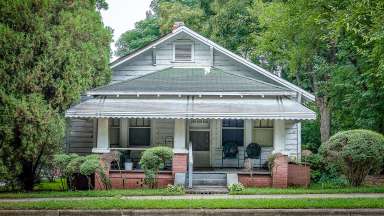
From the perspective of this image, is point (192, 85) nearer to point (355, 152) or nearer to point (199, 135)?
point (199, 135)

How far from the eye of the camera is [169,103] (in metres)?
19.9

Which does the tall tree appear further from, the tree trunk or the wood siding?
the wood siding

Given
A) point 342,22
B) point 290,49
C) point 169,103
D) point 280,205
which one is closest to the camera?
point 280,205

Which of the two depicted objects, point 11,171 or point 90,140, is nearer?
point 11,171

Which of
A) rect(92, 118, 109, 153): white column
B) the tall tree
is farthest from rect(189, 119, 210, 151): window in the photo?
the tall tree

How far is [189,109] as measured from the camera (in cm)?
1917

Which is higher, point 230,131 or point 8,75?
A: point 8,75

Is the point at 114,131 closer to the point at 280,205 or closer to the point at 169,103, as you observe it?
the point at 169,103

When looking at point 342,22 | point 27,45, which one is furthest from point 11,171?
point 342,22

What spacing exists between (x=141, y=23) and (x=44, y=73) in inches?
1354

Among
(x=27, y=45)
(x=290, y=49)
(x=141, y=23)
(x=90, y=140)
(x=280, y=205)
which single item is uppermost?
(x=141, y=23)

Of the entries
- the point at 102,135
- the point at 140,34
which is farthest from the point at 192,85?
the point at 140,34

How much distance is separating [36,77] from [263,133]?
9.98 m

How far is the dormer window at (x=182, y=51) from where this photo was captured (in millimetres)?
23625
